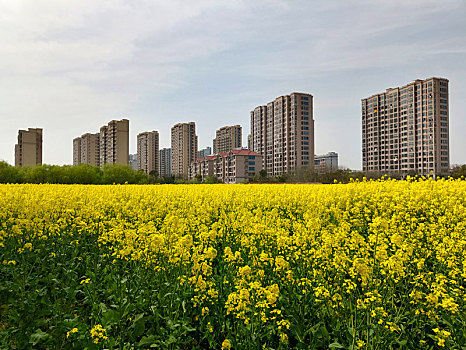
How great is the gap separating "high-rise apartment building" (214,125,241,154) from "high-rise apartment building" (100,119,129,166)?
48316 mm

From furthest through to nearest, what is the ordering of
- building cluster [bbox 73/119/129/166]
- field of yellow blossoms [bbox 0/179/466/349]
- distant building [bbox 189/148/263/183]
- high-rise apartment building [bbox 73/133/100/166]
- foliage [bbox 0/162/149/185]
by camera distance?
1. high-rise apartment building [bbox 73/133/100/166]
2. building cluster [bbox 73/119/129/166]
3. distant building [bbox 189/148/263/183]
4. foliage [bbox 0/162/149/185]
5. field of yellow blossoms [bbox 0/179/466/349]

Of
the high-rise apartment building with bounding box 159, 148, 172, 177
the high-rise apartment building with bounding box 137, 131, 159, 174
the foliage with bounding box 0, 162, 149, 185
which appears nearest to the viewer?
the foliage with bounding box 0, 162, 149, 185

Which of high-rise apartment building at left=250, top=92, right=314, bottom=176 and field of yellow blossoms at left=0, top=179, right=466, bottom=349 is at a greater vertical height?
high-rise apartment building at left=250, top=92, right=314, bottom=176

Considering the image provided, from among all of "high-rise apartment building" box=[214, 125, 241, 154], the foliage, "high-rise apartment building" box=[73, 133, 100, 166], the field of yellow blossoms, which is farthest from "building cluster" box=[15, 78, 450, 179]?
the field of yellow blossoms

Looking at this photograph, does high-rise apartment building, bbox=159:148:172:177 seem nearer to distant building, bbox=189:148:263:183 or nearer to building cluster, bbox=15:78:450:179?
building cluster, bbox=15:78:450:179

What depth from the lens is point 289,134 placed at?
113 meters

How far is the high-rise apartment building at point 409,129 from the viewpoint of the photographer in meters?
93.6

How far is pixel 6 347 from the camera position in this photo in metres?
3.01

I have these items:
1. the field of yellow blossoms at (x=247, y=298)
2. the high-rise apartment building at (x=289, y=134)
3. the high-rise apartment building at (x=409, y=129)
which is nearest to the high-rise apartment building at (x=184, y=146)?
the high-rise apartment building at (x=289, y=134)

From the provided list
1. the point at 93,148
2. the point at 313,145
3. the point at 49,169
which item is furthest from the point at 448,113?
the point at 93,148

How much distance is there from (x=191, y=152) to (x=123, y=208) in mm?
132129

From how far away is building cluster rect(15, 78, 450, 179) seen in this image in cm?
9344

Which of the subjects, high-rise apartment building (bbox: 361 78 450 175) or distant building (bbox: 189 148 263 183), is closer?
high-rise apartment building (bbox: 361 78 450 175)

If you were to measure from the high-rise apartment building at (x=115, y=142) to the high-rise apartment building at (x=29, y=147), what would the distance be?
22345 mm
